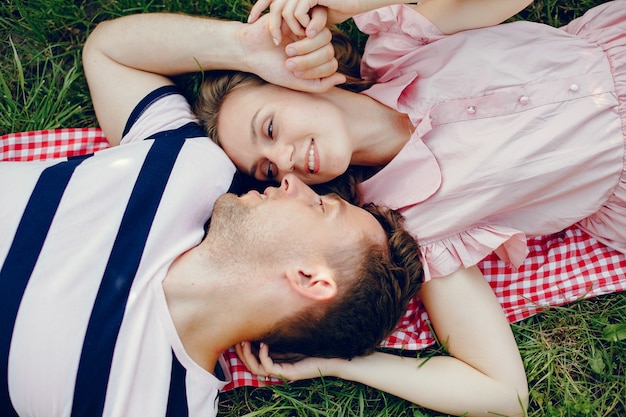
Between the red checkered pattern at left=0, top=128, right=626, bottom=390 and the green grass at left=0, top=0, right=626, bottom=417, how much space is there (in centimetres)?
8

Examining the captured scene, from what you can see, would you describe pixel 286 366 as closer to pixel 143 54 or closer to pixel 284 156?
pixel 284 156

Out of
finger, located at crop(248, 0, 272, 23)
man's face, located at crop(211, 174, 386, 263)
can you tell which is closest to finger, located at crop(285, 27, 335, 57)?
finger, located at crop(248, 0, 272, 23)

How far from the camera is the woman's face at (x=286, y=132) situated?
8.79 ft

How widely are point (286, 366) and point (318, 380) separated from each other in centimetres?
30

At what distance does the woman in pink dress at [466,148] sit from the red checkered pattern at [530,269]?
206mm

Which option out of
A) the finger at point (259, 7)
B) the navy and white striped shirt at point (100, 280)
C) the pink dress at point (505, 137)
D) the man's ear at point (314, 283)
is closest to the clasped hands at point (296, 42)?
the finger at point (259, 7)

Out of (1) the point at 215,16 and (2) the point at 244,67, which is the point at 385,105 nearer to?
(2) the point at 244,67

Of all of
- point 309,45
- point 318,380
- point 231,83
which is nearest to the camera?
point 309,45

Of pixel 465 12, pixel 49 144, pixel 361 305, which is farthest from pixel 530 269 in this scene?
pixel 49 144

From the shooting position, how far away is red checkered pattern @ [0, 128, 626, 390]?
124 inches

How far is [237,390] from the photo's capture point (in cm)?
312

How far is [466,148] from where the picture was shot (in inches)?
113

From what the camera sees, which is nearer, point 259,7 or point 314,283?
point 314,283

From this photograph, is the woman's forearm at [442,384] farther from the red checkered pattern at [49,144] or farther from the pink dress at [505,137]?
the red checkered pattern at [49,144]
